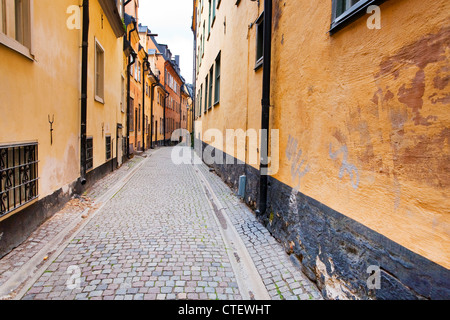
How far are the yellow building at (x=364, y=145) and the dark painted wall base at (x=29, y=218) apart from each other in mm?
3493

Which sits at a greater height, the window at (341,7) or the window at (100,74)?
the window at (100,74)

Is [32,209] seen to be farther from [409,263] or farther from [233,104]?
[233,104]

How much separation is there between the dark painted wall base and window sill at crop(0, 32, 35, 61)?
6.98ft

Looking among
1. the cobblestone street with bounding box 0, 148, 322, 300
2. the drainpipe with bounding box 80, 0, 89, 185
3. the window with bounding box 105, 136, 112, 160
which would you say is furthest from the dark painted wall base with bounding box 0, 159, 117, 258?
the window with bounding box 105, 136, 112, 160

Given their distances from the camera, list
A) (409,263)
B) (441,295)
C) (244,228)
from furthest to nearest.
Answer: (244,228) < (409,263) < (441,295)

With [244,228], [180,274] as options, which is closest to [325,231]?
[180,274]

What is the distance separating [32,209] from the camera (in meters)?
4.63

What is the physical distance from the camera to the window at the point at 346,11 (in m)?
2.53

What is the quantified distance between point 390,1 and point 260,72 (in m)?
3.77

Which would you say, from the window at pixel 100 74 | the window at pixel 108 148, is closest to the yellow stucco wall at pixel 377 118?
the window at pixel 100 74

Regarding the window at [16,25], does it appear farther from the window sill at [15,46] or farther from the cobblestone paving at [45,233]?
the cobblestone paving at [45,233]

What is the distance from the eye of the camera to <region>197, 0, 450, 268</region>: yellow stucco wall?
1787mm

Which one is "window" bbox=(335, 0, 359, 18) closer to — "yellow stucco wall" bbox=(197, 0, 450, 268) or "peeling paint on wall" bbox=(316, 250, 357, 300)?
"yellow stucco wall" bbox=(197, 0, 450, 268)

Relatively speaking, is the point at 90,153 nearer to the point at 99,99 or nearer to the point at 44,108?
the point at 99,99
